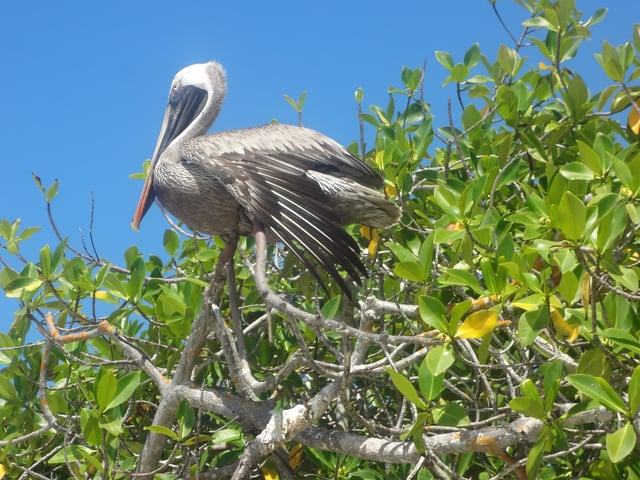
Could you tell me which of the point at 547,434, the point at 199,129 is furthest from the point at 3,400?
the point at 547,434

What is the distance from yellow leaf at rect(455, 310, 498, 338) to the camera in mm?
2680

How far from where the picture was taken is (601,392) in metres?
2.41

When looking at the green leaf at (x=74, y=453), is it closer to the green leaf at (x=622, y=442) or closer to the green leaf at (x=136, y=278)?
the green leaf at (x=136, y=278)

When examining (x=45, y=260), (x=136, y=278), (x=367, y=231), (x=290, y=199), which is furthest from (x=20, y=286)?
(x=367, y=231)

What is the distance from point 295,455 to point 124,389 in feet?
2.79

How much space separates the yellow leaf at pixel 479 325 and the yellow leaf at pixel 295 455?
1.30 metres

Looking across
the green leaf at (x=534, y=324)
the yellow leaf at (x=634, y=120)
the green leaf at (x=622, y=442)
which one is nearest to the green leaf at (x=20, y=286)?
the green leaf at (x=534, y=324)

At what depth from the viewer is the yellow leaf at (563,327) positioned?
2.79m

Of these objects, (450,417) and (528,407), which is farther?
(450,417)

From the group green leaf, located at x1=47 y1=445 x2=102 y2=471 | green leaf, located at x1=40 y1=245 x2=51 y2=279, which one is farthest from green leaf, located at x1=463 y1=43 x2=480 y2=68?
green leaf, located at x1=47 y1=445 x2=102 y2=471

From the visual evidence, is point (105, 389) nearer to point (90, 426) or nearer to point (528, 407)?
point (90, 426)

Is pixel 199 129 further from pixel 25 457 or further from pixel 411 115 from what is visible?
pixel 25 457

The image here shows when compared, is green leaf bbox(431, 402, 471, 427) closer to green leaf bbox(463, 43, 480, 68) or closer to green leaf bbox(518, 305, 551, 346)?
green leaf bbox(518, 305, 551, 346)

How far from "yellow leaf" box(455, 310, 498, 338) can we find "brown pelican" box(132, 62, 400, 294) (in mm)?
808
